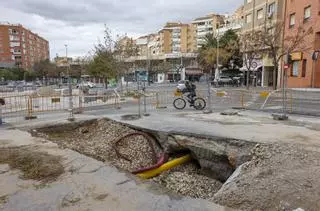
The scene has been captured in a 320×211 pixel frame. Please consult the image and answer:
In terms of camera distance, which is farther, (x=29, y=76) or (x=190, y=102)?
(x=29, y=76)

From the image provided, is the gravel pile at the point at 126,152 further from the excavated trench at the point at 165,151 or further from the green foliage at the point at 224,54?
the green foliage at the point at 224,54

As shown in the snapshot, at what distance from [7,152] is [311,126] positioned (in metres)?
7.85

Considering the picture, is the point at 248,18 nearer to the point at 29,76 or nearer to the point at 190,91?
the point at 190,91

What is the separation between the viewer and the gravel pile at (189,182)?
5.71 meters

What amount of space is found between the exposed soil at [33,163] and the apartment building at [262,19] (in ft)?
92.7

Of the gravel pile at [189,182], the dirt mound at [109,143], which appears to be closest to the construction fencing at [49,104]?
the dirt mound at [109,143]

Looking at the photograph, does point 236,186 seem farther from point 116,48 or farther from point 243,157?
point 116,48

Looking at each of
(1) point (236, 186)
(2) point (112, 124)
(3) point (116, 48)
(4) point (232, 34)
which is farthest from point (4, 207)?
(4) point (232, 34)

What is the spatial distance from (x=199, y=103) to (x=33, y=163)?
29.8 feet

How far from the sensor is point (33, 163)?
5094 millimetres

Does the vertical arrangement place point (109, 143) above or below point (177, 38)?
below

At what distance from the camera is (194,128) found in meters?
7.62

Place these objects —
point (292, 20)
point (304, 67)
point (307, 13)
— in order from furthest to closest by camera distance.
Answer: point (292, 20) < point (304, 67) < point (307, 13)

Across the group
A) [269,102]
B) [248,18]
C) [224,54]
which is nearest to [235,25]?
[248,18]
